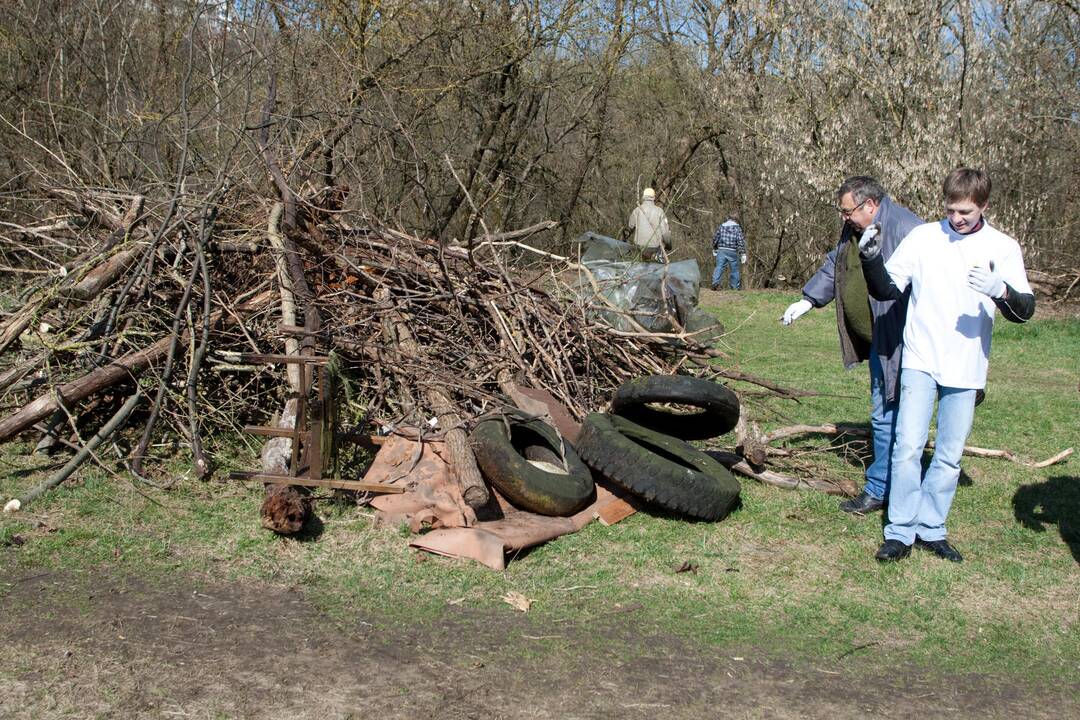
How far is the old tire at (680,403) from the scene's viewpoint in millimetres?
5898

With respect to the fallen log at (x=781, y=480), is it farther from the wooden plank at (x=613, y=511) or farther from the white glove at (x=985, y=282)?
the white glove at (x=985, y=282)

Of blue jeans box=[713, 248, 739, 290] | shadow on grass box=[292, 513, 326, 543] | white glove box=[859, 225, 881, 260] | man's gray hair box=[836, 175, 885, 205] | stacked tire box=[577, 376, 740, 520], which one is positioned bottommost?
shadow on grass box=[292, 513, 326, 543]

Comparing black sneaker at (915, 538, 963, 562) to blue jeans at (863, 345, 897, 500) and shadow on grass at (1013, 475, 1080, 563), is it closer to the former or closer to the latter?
blue jeans at (863, 345, 897, 500)

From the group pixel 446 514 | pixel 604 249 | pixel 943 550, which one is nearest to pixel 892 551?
pixel 943 550

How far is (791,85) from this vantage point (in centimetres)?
1948

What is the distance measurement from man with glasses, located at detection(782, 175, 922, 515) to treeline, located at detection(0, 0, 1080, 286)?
4.10 meters

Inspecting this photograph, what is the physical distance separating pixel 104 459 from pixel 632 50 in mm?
14616

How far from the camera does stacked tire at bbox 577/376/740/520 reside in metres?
5.34

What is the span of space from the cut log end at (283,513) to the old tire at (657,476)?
163 cm

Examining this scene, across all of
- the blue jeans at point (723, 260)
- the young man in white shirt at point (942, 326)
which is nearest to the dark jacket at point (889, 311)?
the young man in white shirt at point (942, 326)

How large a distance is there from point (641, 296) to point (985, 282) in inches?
200

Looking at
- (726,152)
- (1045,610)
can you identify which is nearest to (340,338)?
(1045,610)

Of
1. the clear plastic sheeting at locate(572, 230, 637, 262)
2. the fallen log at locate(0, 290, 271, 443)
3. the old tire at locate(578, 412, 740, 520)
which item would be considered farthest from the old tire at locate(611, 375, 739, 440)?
the clear plastic sheeting at locate(572, 230, 637, 262)

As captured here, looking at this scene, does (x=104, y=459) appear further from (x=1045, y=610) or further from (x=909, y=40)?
(x=909, y=40)
